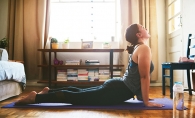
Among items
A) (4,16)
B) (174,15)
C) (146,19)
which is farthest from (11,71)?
(174,15)

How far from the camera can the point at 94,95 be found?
1.94 m

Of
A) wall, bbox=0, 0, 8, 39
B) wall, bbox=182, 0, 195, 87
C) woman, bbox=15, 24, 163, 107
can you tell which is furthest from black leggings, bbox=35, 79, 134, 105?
wall, bbox=0, 0, 8, 39

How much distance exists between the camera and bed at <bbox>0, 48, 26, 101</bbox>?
2.36 metres

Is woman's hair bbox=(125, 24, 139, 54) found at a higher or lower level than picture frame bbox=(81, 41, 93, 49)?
lower

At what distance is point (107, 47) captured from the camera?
3854 millimetres

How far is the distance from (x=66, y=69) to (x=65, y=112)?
2131 mm

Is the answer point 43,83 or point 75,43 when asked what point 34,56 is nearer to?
point 43,83

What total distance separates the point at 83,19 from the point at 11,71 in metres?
2.20

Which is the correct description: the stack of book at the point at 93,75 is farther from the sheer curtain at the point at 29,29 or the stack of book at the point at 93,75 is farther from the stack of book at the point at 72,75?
the sheer curtain at the point at 29,29

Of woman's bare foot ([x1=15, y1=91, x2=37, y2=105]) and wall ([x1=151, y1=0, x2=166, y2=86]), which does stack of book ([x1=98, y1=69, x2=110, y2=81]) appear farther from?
woman's bare foot ([x1=15, y1=91, x2=37, y2=105])

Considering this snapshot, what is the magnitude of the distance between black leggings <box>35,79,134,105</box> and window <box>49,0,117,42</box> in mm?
2456

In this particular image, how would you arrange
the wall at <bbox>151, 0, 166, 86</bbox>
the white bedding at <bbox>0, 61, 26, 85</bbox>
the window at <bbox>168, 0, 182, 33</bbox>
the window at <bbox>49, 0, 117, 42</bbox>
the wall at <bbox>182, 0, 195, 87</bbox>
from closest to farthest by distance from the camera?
the white bedding at <bbox>0, 61, 26, 85</bbox>, the wall at <bbox>182, 0, 195, 87</bbox>, the window at <bbox>168, 0, 182, 33</bbox>, the wall at <bbox>151, 0, 166, 86</bbox>, the window at <bbox>49, 0, 117, 42</bbox>

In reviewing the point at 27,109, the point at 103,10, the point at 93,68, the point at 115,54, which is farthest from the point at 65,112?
the point at 103,10

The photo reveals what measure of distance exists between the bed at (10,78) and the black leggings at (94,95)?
63 cm
